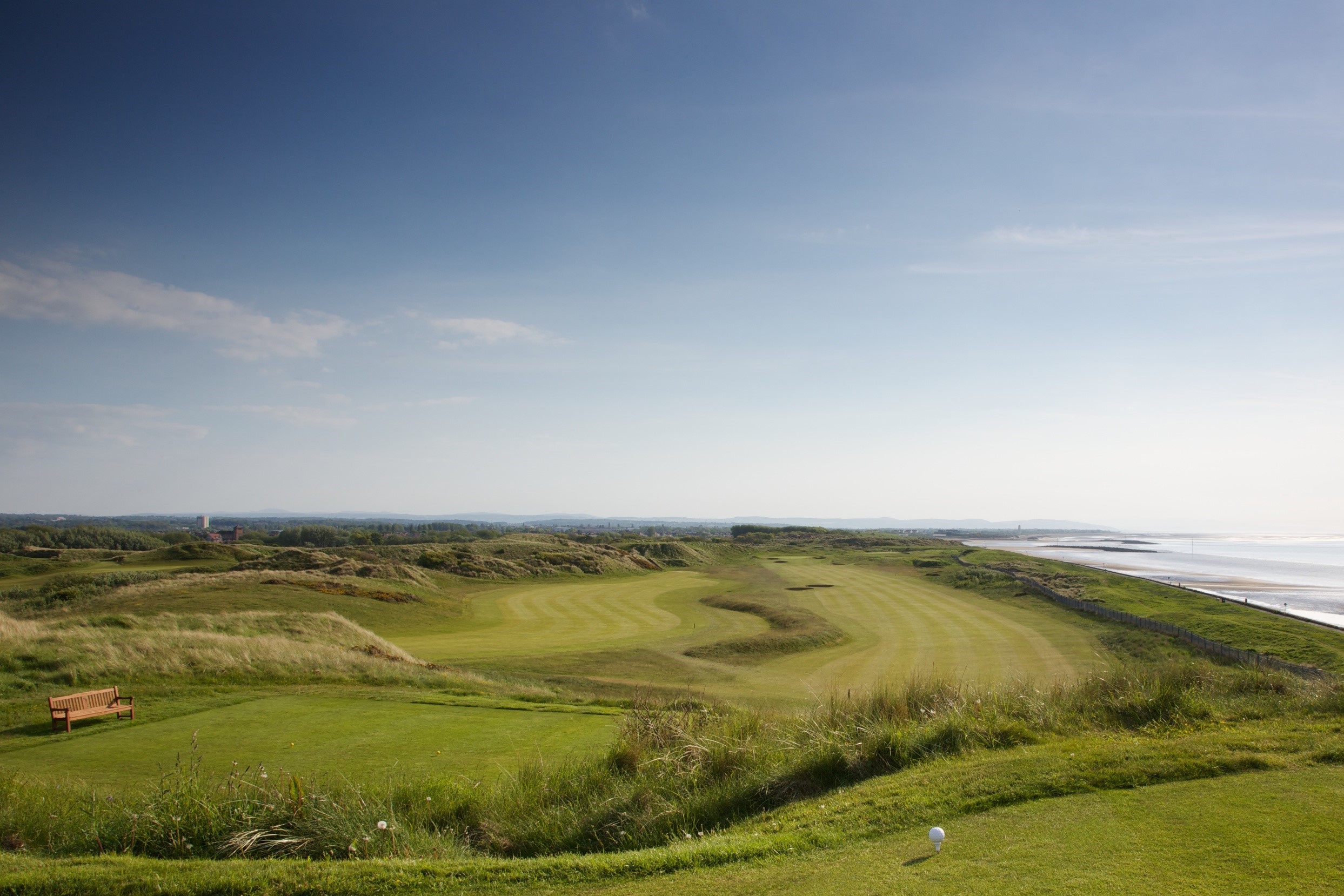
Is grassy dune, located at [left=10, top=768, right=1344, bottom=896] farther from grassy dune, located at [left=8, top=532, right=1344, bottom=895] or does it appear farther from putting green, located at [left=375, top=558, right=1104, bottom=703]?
putting green, located at [left=375, top=558, right=1104, bottom=703]

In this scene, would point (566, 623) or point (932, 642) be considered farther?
point (566, 623)

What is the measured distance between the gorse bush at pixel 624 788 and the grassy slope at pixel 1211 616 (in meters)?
20.2

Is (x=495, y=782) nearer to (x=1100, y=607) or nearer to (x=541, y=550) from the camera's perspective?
(x=1100, y=607)

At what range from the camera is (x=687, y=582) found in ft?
202

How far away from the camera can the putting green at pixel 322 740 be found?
10.4 m

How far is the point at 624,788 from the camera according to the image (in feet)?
28.3

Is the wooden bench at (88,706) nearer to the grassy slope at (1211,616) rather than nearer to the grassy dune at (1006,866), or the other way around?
the grassy dune at (1006,866)

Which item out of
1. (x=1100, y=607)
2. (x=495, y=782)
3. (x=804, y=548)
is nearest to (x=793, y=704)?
(x=495, y=782)

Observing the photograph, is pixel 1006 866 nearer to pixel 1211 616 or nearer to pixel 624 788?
pixel 624 788

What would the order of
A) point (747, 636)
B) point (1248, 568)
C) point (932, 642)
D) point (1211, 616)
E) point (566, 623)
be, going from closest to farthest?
point (932, 642) < point (747, 636) < point (1211, 616) < point (566, 623) < point (1248, 568)

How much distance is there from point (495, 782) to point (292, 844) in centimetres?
293

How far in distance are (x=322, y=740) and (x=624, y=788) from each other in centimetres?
656

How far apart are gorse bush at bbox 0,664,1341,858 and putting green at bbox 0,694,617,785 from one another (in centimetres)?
98

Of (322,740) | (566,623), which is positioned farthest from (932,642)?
(322,740)
